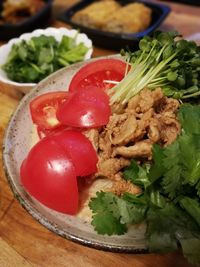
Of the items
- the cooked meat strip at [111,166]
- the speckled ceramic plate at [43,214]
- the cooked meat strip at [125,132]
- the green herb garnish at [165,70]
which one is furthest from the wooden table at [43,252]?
the green herb garnish at [165,70]

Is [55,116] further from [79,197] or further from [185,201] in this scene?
[185,201]

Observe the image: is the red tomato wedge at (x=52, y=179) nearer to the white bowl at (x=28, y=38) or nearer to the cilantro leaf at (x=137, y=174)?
the cilantro leaf at (x=137, y=174)

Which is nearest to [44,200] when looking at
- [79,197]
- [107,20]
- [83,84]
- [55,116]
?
[79,197]

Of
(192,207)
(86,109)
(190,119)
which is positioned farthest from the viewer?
(86,109)

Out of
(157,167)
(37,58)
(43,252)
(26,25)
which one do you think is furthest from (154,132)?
(26,25)

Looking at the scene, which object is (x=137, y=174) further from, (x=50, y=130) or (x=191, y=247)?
(x=50, y=130)
